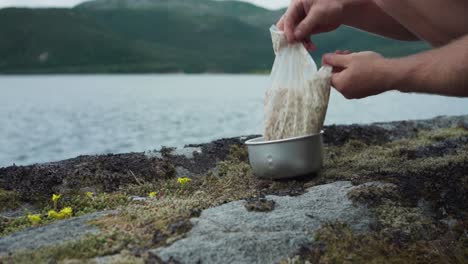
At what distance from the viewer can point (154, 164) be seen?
5.33 m

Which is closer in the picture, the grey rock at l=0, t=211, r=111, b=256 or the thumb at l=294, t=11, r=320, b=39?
the grey rock at l=0, t=211, r=111, b=256

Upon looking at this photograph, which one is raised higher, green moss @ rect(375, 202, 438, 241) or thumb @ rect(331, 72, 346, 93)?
thumb @ rect(331, 72, 346, 93)

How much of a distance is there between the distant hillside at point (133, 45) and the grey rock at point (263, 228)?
92.2 meters

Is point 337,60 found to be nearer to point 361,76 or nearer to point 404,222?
point 361,76

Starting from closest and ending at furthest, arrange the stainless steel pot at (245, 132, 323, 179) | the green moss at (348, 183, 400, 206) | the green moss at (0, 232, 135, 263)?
the green moss at (0, 232, 135, 263), the green moss at (348, 183, 400, 206), the stainless steel pot at (245, 132, 323, 179)

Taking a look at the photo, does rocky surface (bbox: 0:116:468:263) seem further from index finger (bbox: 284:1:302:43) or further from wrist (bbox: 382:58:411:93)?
index finger (bbox: 284:1:302:43)

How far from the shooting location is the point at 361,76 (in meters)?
3.89

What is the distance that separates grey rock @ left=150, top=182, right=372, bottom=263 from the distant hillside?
92.2 metres

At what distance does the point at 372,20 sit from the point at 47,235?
11.0 feet

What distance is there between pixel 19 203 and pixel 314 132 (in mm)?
2375

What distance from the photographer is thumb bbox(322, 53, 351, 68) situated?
4125 millimetres

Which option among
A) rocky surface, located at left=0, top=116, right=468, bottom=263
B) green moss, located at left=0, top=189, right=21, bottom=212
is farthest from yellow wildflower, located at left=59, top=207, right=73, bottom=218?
green moss, located at left=0, top=189, right=21, bottom=212

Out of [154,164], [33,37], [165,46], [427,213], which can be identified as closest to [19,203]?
[154,164]

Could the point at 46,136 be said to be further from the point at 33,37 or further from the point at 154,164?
the point at 33,37
